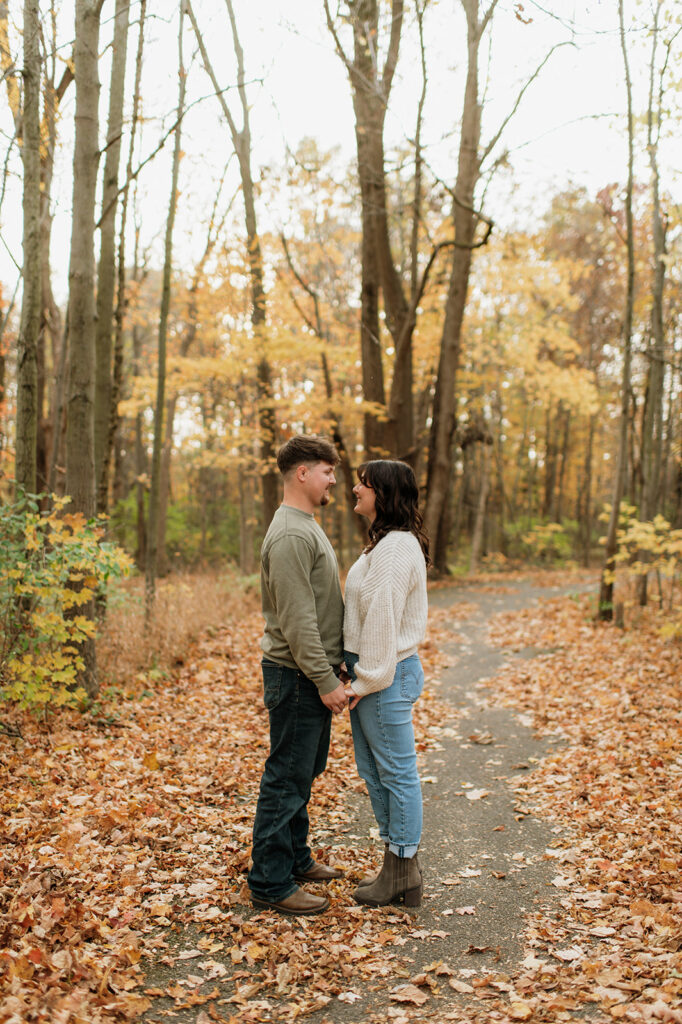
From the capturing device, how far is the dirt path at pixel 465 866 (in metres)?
2.74

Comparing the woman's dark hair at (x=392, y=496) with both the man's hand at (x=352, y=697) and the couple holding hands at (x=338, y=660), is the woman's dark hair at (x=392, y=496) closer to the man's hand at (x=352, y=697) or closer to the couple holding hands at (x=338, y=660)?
the couple holding hands at (x=338, y=660)

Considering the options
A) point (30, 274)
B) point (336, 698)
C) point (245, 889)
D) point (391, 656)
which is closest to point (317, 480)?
point (391, 656)

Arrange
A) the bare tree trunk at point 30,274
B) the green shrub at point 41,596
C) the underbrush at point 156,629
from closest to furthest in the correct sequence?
1. the green shrub at point 41,596
2. the bare tree trunk at point 30,274
3. the underbrush at point 156,629

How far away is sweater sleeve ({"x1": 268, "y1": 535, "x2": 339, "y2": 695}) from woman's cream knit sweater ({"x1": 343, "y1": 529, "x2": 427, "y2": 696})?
0.63ft

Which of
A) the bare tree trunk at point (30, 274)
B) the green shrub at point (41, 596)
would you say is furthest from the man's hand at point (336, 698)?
the bare tree trunk at point (30, 274)

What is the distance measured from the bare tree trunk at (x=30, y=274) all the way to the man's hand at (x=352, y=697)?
3.58m

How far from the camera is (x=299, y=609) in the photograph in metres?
3.12

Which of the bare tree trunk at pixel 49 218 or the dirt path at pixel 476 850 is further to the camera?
the bare tree trunk at pixel 49 218

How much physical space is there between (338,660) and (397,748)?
49cm

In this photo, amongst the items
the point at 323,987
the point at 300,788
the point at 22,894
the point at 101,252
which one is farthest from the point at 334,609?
the point at 101,252

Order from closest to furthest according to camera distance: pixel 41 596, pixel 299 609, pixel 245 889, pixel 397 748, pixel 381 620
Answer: pixel 299 609 < pixel 381 620 < pixel 397 748 < pixel 245 889 < pixel 41 596

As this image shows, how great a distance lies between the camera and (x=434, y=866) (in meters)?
3.88

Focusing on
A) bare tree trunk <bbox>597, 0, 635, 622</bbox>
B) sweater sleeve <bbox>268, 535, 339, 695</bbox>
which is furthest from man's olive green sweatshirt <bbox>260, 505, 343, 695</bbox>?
bare tree trunk <bbox>597, 0, 635, 622</bbox>

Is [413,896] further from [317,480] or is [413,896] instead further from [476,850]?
[317,480]
